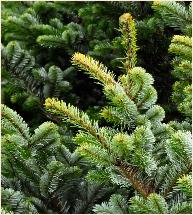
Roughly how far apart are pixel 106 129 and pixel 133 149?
166 mm

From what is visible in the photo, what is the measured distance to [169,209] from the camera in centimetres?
149

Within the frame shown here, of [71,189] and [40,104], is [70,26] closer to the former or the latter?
[40,104]

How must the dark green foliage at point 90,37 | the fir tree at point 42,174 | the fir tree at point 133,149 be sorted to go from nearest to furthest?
the fir tree at point 133,149
the fir tree at point 42,174
the dark green foliage at point 90,37

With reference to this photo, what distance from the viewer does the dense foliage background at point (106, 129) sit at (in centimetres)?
152

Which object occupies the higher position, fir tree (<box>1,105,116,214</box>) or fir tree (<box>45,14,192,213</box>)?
fir tree (<box>45,14,192,213</box>)

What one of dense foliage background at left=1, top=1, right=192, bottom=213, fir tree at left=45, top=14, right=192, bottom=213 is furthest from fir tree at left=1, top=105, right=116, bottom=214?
fir tree at left=45, top=14, right=192, bottom=213

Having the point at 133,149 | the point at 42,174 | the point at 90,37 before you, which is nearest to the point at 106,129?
the point at 133,149

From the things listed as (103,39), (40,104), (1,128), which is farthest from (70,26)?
(1,128)

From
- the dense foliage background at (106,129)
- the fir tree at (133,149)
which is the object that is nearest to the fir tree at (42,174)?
the dense foliage background at (106,129)

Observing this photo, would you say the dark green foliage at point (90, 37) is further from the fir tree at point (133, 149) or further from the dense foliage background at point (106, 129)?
the fir tree at point (133, 149)

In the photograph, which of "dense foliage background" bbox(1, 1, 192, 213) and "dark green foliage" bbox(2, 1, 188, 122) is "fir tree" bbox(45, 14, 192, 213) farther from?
"dark green foliage" bbox(2, 1, 188, 122)

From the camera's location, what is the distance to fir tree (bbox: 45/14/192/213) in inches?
57.4

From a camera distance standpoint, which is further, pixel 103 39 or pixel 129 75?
pixel 103 39

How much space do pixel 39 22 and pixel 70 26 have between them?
0.93 feet
